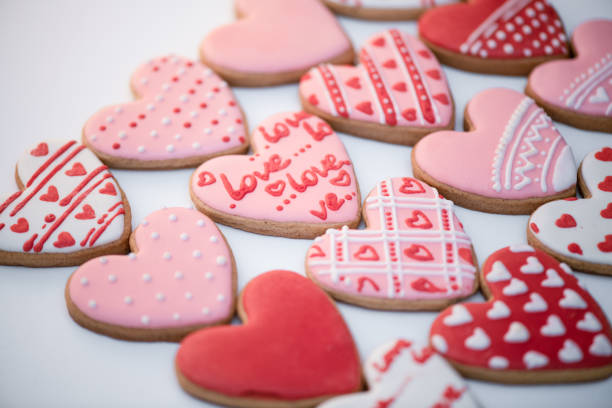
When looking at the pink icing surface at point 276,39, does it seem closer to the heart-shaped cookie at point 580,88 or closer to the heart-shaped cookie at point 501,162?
the heart-shaped cookie at point 501,162

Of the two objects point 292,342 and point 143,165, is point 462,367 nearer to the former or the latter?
point 292,342

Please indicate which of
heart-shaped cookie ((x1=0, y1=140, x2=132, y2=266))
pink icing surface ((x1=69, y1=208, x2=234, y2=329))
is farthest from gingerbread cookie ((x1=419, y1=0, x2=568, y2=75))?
heart-shaped cookie ((x1=0, y1=140, x2=132, y2=266))

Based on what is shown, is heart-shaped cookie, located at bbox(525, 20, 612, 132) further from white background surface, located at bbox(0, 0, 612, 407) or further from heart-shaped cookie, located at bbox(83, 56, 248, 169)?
heart-shaped cookie, located at bbox(83, 56, 248, 169)

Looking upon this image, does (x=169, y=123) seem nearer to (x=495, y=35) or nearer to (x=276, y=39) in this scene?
(x=276, y=39)

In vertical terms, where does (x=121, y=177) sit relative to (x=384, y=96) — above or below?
below

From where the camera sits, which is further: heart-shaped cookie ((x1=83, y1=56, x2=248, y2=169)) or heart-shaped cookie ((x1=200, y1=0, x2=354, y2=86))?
heart-shaped cookie ((x1=200, y1=0, x2=354, y2=86))

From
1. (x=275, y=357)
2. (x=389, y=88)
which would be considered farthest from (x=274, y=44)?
(x=275, y=357)

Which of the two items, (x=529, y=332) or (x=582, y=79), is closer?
(x=529, y=332)
